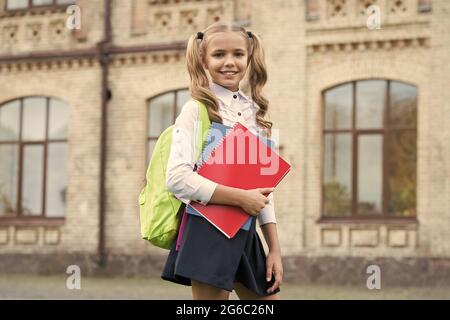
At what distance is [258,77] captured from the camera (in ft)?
11.5

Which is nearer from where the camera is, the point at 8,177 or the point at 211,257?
the point at 211,257

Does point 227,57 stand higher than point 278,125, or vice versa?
point 278,125

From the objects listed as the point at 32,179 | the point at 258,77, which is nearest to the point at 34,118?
the point at 32,179

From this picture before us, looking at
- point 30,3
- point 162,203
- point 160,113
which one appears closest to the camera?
point 162,203

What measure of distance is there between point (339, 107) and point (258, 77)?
43.8ft

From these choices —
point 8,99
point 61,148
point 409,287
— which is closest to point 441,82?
point 409,287

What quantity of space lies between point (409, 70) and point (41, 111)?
26.0ft

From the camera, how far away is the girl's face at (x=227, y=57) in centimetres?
335

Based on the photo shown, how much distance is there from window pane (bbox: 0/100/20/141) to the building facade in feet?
0.09

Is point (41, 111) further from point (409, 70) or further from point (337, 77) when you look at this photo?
point (409, 70)

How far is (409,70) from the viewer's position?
1605 cm

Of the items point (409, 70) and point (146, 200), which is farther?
point (409, 70)

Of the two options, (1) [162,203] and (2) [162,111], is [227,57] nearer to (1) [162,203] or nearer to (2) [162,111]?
(1) [162,203]

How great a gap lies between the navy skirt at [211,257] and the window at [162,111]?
1493 cm
